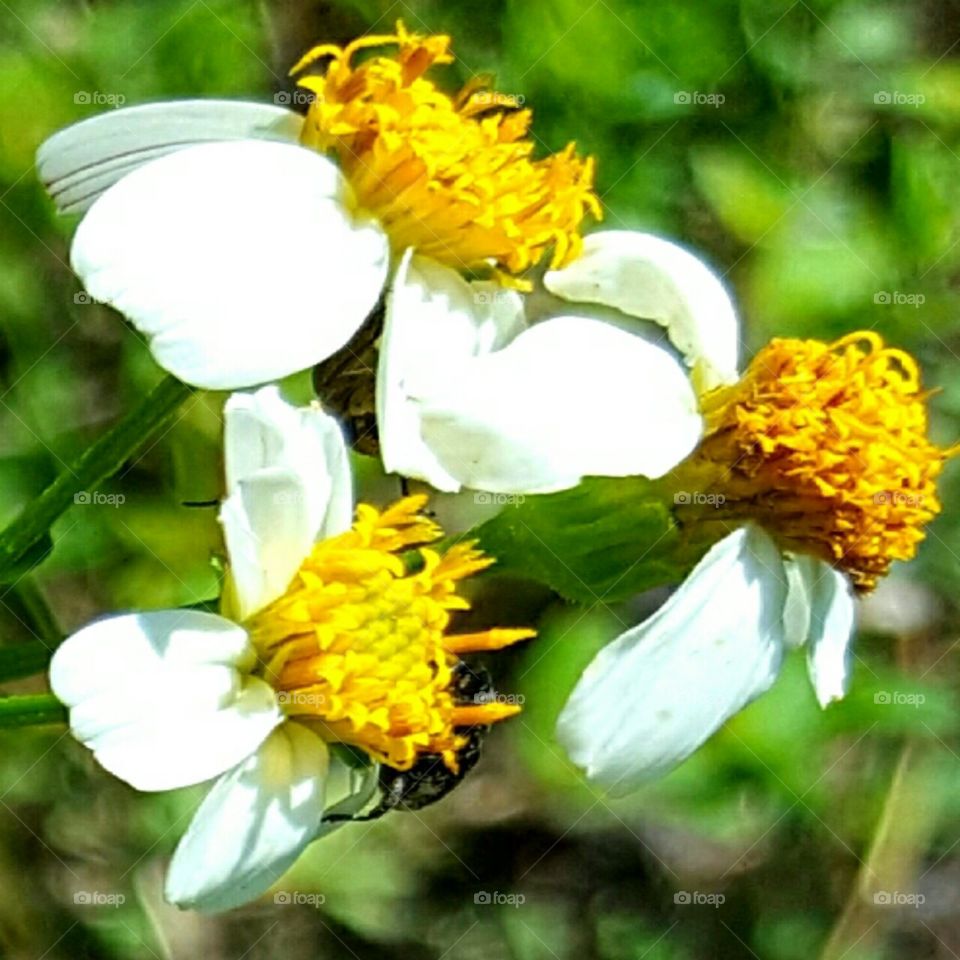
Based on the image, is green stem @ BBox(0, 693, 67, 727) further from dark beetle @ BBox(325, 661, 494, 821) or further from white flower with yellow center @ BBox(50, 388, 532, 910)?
dark beetle @ BBox(325, 661, 494, 821)

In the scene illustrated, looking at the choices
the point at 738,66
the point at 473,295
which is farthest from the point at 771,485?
the point at 738,66

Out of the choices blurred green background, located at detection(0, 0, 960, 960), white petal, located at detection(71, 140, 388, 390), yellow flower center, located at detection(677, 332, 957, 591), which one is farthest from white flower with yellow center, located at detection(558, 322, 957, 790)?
blurred green background, located at detection(0, 0, 960, 960)

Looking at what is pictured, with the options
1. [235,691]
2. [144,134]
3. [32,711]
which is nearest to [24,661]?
[32,711]

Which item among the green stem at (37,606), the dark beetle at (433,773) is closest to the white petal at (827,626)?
the dark beetle at (433,773)

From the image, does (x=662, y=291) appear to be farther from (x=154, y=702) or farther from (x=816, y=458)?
(x=154, y=702)

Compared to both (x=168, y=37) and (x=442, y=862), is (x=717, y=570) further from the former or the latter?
(x=442, y=862)
